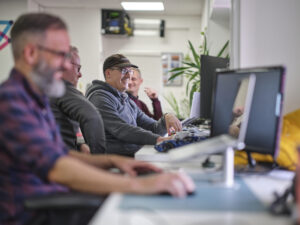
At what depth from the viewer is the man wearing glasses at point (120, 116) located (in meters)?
2.52

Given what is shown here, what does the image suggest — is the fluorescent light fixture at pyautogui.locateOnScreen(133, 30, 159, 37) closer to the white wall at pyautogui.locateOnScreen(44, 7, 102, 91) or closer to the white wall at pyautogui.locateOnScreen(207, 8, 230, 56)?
the white wall at pyautogui.locateOnScreen(44, 7, 102, 91)

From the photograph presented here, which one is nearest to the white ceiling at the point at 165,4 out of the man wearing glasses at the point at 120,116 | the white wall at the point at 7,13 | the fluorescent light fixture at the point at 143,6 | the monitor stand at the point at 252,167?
the fluorescent light fixture at the point at 143,6

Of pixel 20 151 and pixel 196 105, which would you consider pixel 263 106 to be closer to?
pixel 20 151

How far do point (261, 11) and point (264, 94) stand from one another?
760 mm

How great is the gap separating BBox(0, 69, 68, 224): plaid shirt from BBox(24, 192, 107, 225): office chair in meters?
0.06

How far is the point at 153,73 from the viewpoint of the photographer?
698 centimetres

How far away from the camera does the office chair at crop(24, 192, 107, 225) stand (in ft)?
3.25

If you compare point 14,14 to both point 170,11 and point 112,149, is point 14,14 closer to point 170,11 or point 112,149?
point 170,11

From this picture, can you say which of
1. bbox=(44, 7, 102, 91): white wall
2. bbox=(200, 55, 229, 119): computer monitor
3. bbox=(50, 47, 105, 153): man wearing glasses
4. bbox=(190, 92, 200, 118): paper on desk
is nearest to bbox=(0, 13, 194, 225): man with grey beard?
bbox=(50, 47, 105, 153): man wearing glasses

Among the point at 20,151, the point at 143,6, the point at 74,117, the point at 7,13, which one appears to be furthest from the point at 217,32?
the point at 20,151

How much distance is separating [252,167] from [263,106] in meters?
0.29

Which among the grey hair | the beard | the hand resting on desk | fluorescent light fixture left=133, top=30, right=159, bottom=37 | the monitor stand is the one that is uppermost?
fluorescent light fixture left=133, top=30, right=159, bottom=37

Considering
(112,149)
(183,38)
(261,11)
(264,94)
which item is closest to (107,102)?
(112,149)

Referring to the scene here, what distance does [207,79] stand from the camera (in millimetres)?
2396
